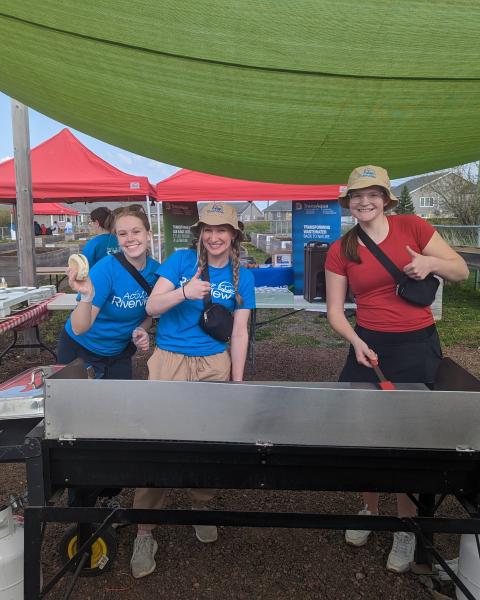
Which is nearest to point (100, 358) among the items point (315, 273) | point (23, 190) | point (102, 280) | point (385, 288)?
point (102, 280)

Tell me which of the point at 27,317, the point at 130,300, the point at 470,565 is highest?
the point at 130,300

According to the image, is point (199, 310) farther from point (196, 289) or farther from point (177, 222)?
point (177, 222)

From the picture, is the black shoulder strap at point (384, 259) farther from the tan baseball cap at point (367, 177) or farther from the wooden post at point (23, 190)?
the wooden post at point (23, 190)

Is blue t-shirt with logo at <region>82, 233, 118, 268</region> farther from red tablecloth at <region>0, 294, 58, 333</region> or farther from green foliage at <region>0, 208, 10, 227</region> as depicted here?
green foliage at <region>0, 208, 10, 227</region>

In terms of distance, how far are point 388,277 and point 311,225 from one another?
6.41 m

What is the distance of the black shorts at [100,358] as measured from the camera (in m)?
2.46

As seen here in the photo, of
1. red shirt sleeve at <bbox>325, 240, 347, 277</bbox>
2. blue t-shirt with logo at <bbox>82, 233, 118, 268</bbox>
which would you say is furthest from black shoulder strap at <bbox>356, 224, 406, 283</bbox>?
blue t-shirt with logo at <bbox>82, 233, 118, 268</bbox>

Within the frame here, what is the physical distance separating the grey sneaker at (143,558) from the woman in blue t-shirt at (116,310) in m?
0.78

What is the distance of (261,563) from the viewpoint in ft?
7.69

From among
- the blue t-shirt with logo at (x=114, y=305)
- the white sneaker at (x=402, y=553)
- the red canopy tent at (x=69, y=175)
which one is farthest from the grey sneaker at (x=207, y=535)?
the red canopy tent at (x=69, y=175)

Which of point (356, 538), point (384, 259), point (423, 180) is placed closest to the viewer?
point (384, 259)

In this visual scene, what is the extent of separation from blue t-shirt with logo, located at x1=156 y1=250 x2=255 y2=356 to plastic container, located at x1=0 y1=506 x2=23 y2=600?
33.7 inches

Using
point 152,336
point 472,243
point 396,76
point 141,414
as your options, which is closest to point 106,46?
point 396,76

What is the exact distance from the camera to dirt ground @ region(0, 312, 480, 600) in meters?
2.15
